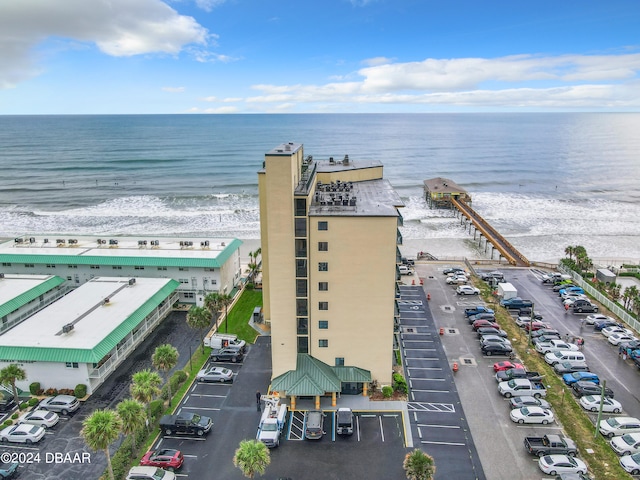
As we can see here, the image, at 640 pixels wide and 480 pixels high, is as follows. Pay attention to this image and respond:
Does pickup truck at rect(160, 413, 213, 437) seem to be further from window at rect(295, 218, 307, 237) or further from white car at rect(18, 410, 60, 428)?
window at rect(295, 218, 307, 237)

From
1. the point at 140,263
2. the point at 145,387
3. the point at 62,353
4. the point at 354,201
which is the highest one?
the point at 354,201

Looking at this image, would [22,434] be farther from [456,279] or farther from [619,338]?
[619,338]

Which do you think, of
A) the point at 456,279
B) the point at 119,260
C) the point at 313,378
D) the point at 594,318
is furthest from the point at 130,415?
the point at 594,318

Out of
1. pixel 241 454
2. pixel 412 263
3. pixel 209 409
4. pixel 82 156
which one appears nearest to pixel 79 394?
pixel 209 409

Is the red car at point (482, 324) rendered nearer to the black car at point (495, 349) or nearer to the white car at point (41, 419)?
the black car at point (495, 349)

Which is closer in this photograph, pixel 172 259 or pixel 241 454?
pixel 241 454

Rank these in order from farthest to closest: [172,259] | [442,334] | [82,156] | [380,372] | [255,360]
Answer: [82,156], [172,259], [442,334], [255,360], [380,372]

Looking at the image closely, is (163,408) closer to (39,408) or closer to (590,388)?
(39,408)
